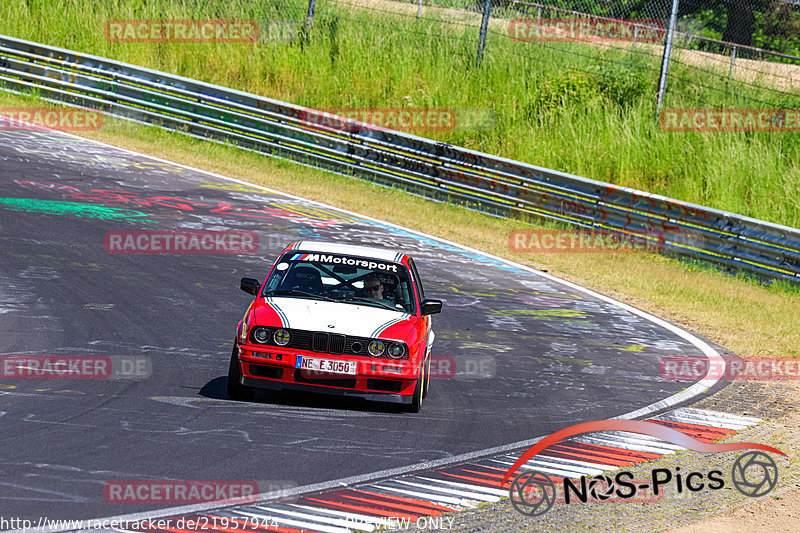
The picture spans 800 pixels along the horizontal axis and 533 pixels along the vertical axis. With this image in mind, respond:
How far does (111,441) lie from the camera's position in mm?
6758

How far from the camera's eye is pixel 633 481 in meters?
7.20

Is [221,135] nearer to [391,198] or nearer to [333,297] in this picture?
[391,198]

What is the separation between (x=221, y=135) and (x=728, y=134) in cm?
1143

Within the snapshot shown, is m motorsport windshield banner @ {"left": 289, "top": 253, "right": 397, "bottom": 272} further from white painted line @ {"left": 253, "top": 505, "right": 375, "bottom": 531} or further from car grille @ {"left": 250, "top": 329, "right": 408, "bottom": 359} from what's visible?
white painted line @ {"left": 253, "top": 505, "right": 375, "bottom": 531}

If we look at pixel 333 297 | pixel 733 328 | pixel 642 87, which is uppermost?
pixel 642 87

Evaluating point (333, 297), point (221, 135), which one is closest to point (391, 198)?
point (221, 135)

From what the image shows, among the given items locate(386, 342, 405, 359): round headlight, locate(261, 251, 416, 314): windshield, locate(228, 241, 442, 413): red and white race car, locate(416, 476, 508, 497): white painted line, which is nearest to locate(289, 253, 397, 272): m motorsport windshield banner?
locate(261, 251, 416, 314): windshield

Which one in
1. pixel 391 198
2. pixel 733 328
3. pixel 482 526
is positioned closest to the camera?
pixel 482 526

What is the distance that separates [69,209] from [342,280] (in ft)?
26.6

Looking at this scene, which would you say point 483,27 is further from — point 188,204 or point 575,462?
point 575,462

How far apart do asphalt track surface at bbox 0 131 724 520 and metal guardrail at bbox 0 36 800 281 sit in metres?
2.79

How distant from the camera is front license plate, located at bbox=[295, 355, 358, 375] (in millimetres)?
8266

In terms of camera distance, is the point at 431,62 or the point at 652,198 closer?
the point at 652,198

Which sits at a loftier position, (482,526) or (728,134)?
(728,134)
